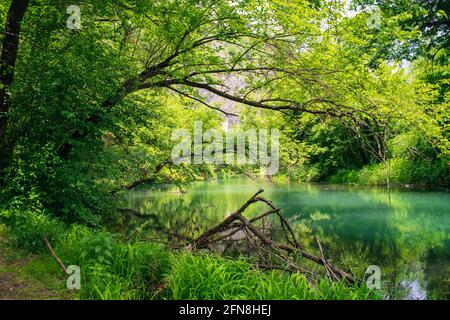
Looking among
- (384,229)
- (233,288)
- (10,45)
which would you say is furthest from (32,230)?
(384,229)

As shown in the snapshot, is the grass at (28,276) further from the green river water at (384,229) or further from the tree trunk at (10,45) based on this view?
the green river water at (384,229)

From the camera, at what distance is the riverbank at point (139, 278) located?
4.31 meters

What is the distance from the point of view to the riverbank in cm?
431

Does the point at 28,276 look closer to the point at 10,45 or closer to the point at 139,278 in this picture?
the point at 139,278

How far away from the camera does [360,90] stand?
7.62 metres

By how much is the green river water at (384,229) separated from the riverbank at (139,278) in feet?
6.93

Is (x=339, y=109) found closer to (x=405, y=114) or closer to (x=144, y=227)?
(x=405, y=114)

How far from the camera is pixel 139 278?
4945 mm

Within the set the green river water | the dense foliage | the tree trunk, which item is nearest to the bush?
the dense foliage

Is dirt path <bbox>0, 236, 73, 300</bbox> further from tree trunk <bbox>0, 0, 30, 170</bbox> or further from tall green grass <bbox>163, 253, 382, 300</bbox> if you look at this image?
tree trunk <bbox>0, 0, 30, 170</bbox>

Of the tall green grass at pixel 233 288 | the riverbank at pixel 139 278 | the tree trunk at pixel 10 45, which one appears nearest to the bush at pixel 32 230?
the riverbank at pixel 139 278

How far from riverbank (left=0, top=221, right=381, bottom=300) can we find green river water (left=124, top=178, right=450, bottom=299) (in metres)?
2.11
